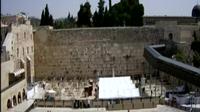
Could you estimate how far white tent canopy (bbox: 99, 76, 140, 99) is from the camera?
47.8ft

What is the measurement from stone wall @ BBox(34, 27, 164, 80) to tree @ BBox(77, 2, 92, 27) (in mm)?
4742

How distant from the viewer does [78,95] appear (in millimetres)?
20688

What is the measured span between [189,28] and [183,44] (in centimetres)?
140

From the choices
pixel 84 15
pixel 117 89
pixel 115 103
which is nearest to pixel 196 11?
pixel 84 15

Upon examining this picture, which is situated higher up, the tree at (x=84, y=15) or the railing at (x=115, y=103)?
the tree at (x=84, y=15)

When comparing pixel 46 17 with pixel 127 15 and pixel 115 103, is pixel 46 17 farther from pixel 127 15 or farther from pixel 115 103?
pixel 115 103

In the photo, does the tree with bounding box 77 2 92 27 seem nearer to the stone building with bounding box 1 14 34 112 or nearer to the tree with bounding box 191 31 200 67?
the stone building with bounding box 1 14 34 112

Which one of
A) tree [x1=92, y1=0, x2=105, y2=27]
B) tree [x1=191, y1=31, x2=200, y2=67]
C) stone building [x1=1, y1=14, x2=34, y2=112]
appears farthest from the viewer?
tree [x1=92, y1=0, x2=105, y2=27]

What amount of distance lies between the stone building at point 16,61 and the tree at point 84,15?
21.4 ft

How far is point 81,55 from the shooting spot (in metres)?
26.8

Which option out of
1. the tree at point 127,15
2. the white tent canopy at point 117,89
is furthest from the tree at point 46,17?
the white tent canopy at point 117,89

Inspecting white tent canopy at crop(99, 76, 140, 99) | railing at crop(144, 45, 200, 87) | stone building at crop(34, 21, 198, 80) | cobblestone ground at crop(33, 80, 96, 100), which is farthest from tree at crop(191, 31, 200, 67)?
white tent canopy at crop(99, 76, 140, 99)

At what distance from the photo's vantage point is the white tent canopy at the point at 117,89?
14.6 meters

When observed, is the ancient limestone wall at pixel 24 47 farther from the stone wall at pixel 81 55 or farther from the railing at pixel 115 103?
the railing at pixel 115 103
